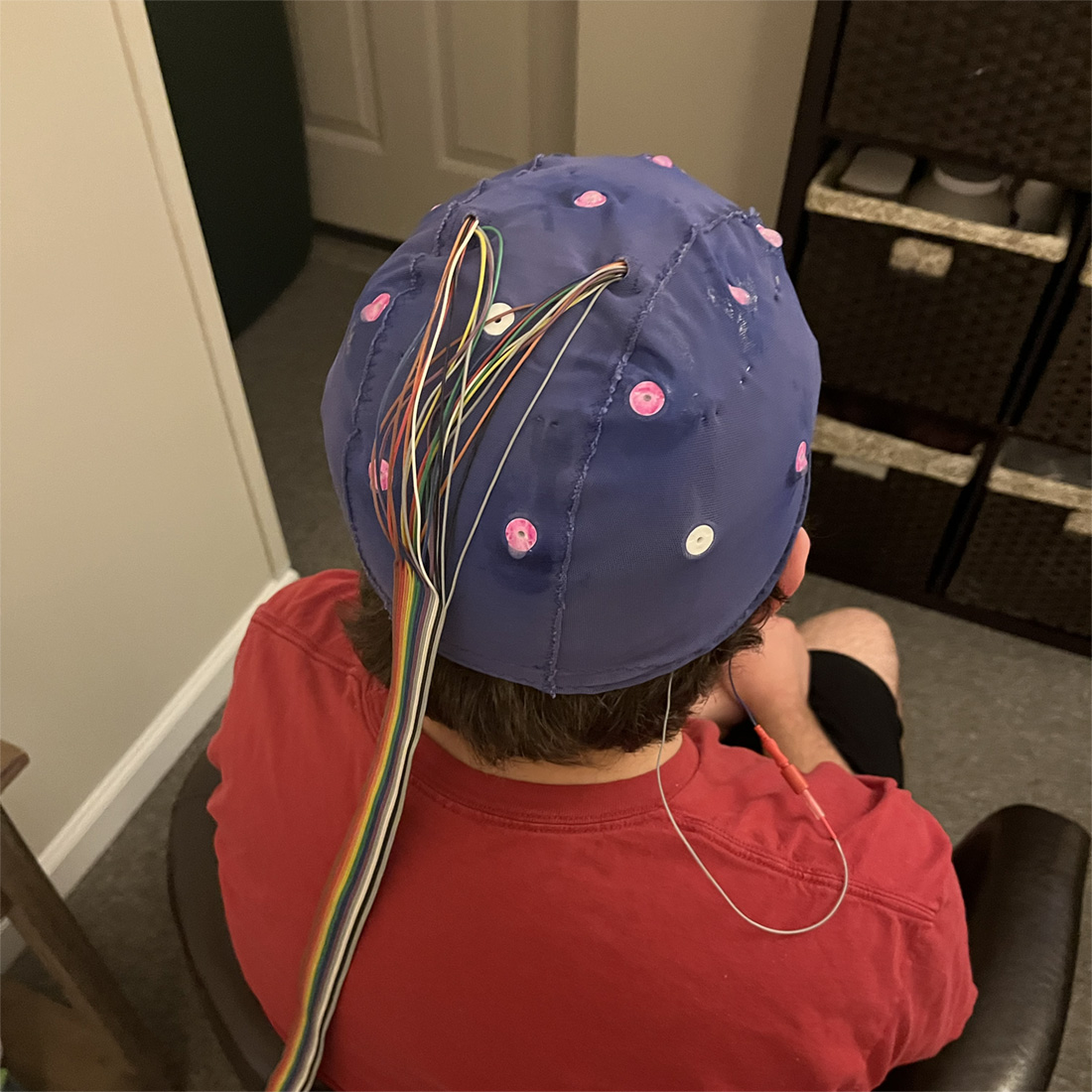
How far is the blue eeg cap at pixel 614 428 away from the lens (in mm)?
441

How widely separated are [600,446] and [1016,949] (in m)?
0.55

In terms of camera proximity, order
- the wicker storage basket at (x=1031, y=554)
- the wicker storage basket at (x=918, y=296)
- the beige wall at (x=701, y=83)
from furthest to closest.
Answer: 1. the beige wall at (x=701, y=83)
2. the wicker storage basket at (x=1031, y=554)
3. the wicker storage basket at (x=918, y=296)

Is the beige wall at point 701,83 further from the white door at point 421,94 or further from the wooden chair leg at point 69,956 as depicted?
the wooden chair leg at point 69,956

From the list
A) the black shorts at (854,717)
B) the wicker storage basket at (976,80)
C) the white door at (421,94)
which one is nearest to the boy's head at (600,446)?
the black shorts at (854,717)

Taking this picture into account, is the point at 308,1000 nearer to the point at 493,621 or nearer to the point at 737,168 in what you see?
the point at 493,621

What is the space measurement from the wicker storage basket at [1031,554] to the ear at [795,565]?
0.94 m

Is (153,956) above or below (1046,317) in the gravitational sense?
below

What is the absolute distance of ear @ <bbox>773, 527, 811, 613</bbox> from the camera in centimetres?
59

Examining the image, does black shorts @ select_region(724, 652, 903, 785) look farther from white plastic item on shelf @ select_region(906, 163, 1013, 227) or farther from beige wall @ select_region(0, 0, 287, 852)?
beige wall @ select_region(0, 0, 287, 852)

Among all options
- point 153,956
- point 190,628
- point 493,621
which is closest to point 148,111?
point 190,628

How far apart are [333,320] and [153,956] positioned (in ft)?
4.64

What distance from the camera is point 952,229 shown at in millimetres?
1186

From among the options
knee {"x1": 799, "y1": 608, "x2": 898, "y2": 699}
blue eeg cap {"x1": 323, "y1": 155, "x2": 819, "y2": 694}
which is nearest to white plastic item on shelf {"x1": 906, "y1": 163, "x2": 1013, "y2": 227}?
knee {"x1": 799, "y1": 608, "x2": 898, "y2": 699}

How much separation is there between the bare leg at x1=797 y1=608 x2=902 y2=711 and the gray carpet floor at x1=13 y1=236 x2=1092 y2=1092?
33 centimetres
